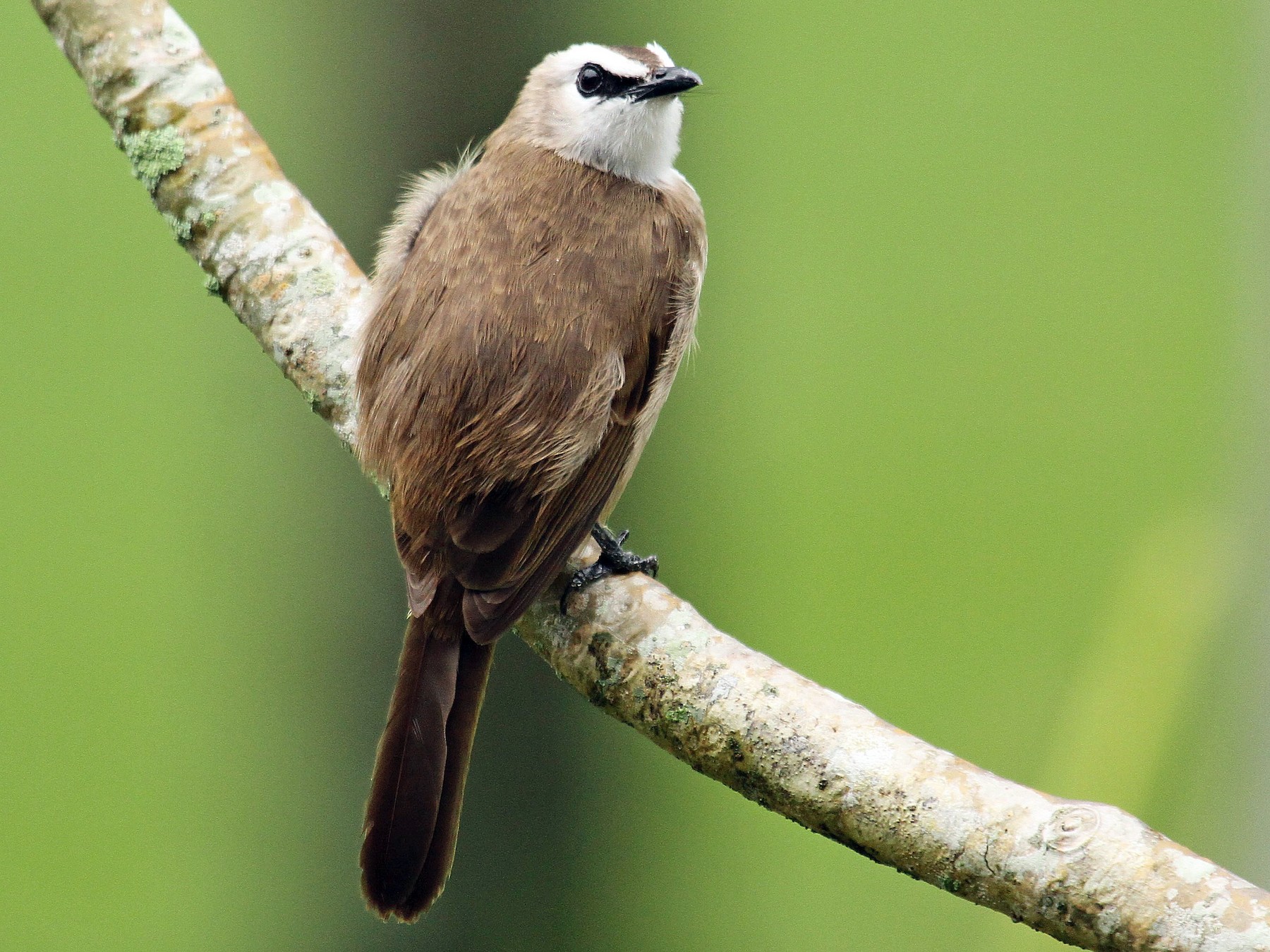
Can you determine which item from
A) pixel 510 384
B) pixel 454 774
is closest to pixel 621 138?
pixel 510 384

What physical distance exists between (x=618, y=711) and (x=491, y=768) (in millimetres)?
1337

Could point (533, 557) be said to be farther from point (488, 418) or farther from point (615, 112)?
point (615, 112)

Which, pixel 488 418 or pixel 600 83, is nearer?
pixel 488 418

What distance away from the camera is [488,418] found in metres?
2.46

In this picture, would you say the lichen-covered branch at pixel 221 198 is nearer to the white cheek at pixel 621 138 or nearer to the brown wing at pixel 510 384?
the brown wing at pixel 510 384

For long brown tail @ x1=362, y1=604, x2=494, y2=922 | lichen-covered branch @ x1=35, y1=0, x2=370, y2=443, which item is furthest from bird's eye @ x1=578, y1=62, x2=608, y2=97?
long brown tail @ x1=362, y1=604, x2=494, y2=922

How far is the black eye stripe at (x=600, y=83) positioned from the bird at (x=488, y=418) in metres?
0.27

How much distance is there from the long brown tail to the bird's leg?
0.70 feet

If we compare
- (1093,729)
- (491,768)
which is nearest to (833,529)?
(491,768)

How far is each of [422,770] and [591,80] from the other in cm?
160

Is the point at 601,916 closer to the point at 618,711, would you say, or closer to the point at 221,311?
the point at 618,711

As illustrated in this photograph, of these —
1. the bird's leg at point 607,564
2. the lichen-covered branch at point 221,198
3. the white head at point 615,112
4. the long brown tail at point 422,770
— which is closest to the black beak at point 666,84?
the white head at point 615,112

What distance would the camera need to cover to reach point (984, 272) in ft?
26.0

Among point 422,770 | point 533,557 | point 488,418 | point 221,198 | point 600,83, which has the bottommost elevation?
point 422,770
